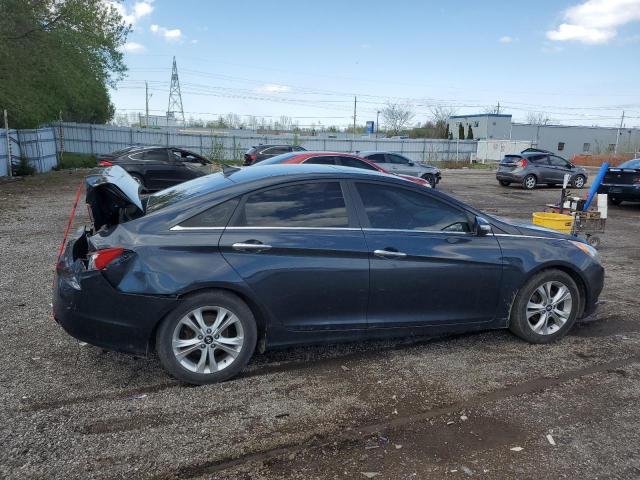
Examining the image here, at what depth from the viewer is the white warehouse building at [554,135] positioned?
60.4 meters

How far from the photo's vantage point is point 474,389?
12.2 ft

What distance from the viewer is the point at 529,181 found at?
21297mm

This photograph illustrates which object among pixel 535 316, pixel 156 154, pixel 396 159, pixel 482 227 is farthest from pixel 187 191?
pixel 396 159

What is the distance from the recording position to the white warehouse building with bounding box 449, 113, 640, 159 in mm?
60375

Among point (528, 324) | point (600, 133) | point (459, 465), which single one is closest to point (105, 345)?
point (459, 465)

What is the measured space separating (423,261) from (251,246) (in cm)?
137

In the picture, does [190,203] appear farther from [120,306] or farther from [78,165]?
[78,165]

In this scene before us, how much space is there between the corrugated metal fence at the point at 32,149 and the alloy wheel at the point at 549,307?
64.1 ft

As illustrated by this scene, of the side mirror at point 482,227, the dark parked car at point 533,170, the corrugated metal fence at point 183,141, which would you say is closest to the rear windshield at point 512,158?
the dark parked car at point 533,170

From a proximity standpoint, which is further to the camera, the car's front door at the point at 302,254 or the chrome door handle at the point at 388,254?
the chrome door handle at the point at 388,254

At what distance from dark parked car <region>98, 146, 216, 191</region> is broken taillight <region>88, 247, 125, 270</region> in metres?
12.3

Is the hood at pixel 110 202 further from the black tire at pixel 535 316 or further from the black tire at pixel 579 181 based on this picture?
the black tire at pixel 579 181

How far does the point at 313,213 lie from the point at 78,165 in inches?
1035

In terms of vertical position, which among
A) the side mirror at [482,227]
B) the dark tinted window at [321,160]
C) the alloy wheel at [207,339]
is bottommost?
the alloy wheel at [207,339]
